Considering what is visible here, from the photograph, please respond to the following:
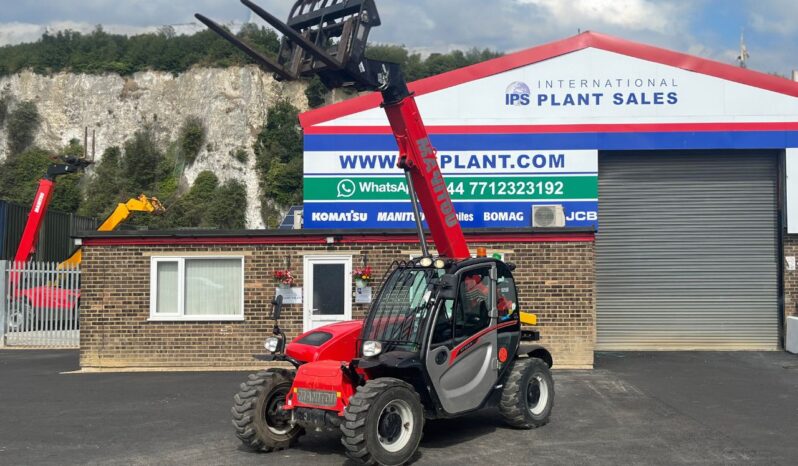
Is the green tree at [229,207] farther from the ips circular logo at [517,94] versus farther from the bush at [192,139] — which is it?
the ips circular logo at [517,94]

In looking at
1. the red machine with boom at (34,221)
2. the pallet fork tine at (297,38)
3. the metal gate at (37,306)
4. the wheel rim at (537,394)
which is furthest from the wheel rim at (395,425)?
the red machine with boom at (34,221)

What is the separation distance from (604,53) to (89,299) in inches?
473

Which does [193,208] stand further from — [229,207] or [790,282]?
[790,282]

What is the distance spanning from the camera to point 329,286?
1703 centimetres

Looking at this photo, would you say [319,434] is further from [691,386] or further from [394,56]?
[394,56]

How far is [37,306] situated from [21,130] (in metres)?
55.6

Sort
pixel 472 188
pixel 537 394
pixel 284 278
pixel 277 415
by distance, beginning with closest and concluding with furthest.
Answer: pixel 277 415
pixel 537 394
pixel 284 278
pixel 472 188

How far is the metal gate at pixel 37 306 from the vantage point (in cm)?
2234

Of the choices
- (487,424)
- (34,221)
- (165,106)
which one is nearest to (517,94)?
(487,424)

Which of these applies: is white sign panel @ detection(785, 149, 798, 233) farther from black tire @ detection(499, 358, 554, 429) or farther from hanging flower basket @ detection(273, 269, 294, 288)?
hanging flower basket @ detection(273, 269, 294, 288)

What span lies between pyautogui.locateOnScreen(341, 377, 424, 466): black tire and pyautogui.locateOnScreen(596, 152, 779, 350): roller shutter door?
38.6 ft

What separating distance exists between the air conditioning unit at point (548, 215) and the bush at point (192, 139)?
Result: 5755 centimetres

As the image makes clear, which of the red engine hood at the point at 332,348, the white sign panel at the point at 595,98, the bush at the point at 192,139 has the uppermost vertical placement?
the bush at the point at 192,139

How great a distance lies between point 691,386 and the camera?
13.8m
